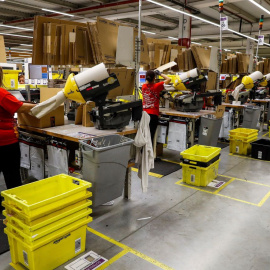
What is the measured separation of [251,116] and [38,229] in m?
6.03

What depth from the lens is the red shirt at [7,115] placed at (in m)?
2.61

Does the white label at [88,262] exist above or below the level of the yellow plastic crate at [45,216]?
below

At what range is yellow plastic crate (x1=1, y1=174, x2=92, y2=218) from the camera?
6.54ft

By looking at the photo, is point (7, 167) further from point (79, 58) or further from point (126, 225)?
point (79, 58)

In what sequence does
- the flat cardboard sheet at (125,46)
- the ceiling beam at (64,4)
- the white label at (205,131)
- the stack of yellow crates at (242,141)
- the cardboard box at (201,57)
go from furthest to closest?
the ceiling beam at (64,4)
the cardboard box at (201,57)
the stack of yellow crates at (242,141)
the white label at (205,131)
the flat cardboard sheet at (125,46)

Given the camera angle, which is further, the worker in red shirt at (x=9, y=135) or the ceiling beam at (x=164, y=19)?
the ceiling beam at (x=164, y=19)

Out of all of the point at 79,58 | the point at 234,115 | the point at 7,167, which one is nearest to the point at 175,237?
the point at 7,167

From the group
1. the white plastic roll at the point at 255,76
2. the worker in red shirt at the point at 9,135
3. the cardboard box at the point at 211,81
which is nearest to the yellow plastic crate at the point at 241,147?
the cardboard box at the point at 211,81

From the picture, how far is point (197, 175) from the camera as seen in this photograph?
4004 mm

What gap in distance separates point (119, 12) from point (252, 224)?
769 centimetres

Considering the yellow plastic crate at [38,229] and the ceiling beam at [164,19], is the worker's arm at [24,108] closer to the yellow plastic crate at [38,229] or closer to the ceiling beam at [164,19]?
the yellow plastic crate at [38,229]

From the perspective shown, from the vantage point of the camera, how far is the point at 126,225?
2.94 metres

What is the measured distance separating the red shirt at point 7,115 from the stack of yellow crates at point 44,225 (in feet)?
2.36

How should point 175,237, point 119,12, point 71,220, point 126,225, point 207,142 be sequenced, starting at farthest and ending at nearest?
point 119,12, point 207,142, point 126,225, point 175,237, point 71,220
